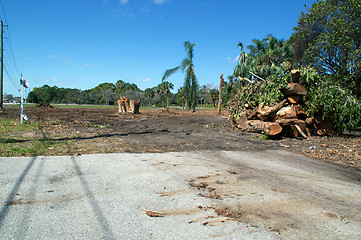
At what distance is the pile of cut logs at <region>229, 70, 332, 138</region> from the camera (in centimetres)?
1004

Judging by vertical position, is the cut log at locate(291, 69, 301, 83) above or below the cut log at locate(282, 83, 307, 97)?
above

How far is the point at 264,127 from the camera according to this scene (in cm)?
1023

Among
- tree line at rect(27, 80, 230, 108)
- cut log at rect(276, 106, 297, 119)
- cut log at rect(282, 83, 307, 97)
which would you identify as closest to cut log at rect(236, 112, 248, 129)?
cut log at rect(276, 106, 297, 119)

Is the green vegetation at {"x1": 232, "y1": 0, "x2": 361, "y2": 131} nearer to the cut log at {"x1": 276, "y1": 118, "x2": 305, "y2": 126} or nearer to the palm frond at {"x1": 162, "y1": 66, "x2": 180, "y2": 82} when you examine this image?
the cut log at {"x1": 276, "y1": 118, "x2": 305, "y2": 126}

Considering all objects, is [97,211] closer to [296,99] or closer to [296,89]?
[296,89]

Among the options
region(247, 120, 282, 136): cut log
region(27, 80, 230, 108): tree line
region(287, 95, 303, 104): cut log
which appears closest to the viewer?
region(247, 120, 282, 136): cut log

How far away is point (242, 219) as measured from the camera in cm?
308

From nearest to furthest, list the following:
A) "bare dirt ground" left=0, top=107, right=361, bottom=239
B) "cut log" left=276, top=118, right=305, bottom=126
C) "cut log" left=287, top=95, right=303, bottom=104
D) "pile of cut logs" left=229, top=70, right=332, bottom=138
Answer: "bare dirt ground" left=0, top=107, right=361, bottom=239
"cut log" left=276, top=118, right=305, bottom=126
"pile of cut logs" left=229, top=70, right=332, bottom=138
"cut log" left=287, top=95, right=303, bottom=104

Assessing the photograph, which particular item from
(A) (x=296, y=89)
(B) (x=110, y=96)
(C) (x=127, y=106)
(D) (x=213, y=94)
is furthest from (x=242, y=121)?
(B) (x=110, y=96)

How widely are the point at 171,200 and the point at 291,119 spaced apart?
8.16 meters

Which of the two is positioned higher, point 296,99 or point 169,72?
point 169,72

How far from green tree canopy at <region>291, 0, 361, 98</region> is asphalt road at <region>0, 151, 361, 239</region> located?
498 inches

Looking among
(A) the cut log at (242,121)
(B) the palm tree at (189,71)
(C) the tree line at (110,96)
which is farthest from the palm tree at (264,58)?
(C) the tree line at (110,96)

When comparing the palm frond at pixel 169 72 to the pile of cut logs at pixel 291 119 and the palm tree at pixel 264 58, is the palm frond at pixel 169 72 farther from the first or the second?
the pile of cut logs at pixel 291 119
